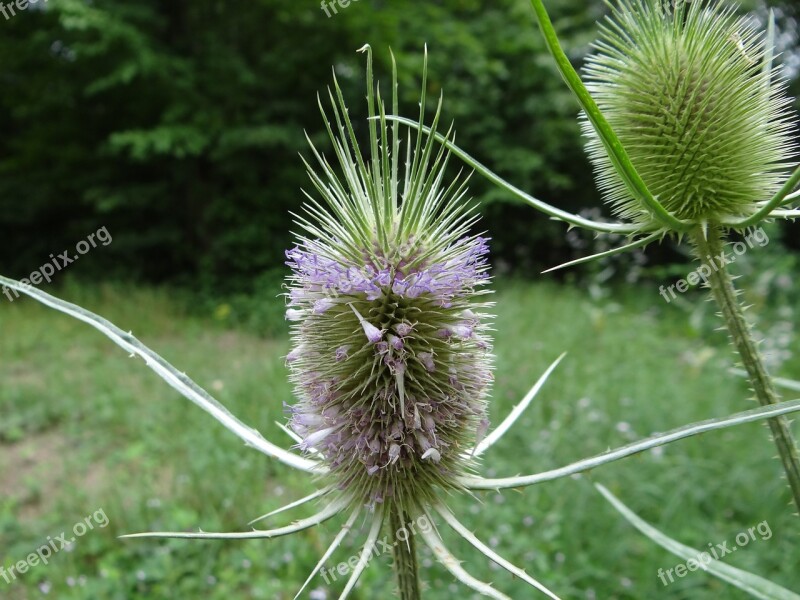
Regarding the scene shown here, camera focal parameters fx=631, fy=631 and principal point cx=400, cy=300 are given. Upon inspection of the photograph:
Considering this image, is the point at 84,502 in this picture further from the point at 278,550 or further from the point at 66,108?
the point at 66,108

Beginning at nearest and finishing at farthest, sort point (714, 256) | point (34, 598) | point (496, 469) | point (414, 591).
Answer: point (414, 591)
point (714, 256)
point (34, 598)
point (496, 469)

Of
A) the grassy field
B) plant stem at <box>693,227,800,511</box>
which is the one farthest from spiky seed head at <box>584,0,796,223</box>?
the grassy field

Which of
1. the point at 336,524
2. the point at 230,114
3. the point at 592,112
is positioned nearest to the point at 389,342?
the point at 592,112

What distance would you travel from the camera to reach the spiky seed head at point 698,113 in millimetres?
1369

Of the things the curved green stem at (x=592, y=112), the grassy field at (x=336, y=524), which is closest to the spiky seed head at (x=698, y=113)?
the curved green stem at (x=592, y=112)

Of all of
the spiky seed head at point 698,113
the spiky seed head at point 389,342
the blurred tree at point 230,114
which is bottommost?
the spiky seed head at point 389,342

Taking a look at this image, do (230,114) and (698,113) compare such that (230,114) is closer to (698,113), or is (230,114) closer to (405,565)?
(698,113)

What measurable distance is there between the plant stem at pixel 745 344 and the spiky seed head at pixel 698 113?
0.23 ft

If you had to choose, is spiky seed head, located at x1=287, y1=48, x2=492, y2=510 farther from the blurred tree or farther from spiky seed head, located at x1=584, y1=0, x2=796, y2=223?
the blurred tree

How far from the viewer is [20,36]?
392 inches

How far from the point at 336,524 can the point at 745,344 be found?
261 cm

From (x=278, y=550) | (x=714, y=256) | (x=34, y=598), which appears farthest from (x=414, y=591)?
(x=34, y=598)

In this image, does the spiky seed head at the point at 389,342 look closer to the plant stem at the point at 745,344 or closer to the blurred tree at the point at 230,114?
the plant stem at the point at 745,344

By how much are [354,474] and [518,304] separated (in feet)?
23.3
